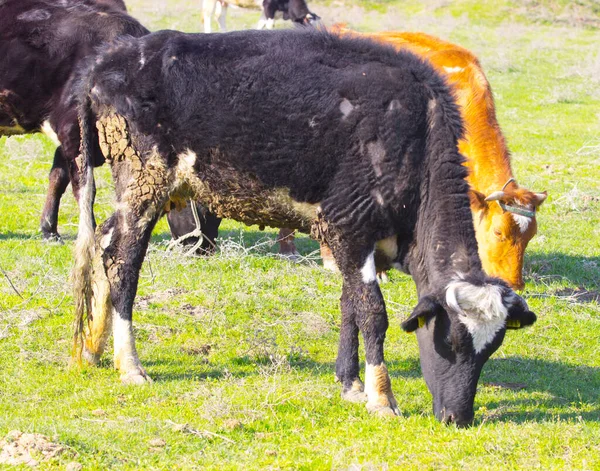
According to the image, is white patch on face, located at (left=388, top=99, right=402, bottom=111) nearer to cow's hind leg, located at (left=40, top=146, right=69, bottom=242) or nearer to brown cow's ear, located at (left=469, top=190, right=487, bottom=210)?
brown cow's ear, located at (left=469, top=190, right=487, bottom=210)

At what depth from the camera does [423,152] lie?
692 centimetres

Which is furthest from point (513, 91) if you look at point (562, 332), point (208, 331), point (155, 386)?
point (155, 386)

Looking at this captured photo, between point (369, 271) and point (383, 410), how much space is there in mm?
1038

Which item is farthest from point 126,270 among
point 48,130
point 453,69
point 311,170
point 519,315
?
point 453,69

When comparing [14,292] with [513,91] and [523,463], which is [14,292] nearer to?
[523,463]

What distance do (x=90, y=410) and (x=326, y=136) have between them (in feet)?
8.72

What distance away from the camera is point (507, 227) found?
8.80 meters

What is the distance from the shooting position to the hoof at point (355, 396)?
695 cm

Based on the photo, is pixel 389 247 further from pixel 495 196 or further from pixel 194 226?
pixel 194 226

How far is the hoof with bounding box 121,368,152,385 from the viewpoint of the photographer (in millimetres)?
7207

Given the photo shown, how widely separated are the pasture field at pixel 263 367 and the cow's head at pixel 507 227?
2.43 ft

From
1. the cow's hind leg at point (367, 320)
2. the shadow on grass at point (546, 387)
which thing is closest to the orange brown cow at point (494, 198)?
the shadow on grass at point (546, 387)

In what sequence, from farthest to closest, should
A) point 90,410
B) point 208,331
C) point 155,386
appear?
1. point 208,331
2. point 155,386
3. point 90,410

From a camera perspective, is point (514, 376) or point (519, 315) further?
point (514, 376)
